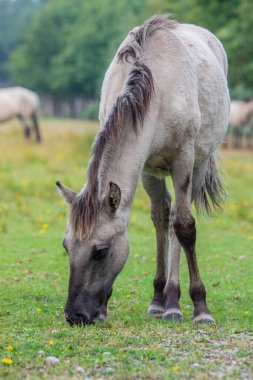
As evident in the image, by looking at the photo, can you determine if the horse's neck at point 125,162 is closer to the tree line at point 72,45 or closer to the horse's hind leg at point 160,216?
the horse's hind leg at point 160,216

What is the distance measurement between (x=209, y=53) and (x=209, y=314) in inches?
105

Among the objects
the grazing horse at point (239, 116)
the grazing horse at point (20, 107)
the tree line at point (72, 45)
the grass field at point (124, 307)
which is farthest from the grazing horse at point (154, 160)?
the tree line at point (72, 45)

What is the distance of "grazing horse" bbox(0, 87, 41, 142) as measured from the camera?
93.7ft

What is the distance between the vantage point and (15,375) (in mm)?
4496

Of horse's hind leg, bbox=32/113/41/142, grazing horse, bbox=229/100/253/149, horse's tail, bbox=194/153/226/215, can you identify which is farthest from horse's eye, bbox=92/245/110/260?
grazing horse, bbox=229/100/253/149

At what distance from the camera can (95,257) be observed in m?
5.53

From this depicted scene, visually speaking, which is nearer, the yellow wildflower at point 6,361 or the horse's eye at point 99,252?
the yellow wildflower at point 6,361

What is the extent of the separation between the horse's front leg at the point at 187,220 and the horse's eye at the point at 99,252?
109cm

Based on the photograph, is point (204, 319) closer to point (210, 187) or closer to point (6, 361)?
point (210, 187)

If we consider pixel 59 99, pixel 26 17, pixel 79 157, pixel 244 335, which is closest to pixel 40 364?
pixel 244 335

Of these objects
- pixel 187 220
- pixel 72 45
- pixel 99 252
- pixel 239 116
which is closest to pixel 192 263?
pixel 187 220

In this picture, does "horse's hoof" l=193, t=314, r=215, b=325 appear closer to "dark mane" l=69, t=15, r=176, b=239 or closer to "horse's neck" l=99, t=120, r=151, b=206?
"horse's neck" l=99, t=120, r=151, b=206

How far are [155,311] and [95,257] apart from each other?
1.54 m

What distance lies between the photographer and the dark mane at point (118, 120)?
544 cm
